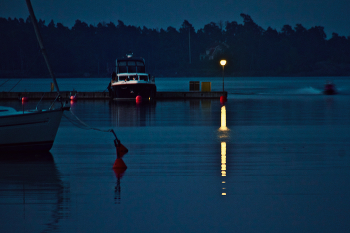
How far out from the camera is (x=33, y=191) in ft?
34.4

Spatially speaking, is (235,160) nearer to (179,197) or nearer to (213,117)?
(179,197)

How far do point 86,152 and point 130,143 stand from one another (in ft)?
7.70

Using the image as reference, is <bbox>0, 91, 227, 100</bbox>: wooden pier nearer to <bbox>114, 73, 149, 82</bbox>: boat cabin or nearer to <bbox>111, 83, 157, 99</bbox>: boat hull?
<bbox>114, 73, 149, 82</bbox>: boat cabin

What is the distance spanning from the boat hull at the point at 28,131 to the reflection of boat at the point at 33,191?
0.87 meters

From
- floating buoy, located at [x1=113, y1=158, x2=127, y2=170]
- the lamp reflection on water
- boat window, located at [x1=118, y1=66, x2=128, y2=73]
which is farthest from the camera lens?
boat window, located at [x1=118, y1=66, x2=128, y2=73]

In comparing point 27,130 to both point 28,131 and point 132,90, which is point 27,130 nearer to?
point 28,131

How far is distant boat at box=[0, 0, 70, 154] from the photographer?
1519 cm

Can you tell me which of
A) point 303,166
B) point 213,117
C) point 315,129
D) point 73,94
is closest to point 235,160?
point 303,166

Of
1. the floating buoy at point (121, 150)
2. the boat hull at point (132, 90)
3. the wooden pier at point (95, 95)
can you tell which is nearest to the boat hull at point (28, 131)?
the floating buoy at point (121, 150)

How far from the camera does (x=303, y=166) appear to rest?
1330 cm

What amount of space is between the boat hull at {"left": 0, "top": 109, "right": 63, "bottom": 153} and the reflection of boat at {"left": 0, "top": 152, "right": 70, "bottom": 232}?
868mm

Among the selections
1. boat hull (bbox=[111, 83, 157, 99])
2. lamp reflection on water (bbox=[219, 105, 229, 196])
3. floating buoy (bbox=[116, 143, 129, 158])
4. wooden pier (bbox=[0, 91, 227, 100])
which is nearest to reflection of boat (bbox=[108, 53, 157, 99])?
boat hull (bbox=[111, 83, 157, 99])

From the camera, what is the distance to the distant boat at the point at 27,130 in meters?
15.2

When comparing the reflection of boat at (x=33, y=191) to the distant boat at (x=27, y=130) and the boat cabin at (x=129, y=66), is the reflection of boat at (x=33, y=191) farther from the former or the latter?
the boat cabin at (x=129, y=66)
